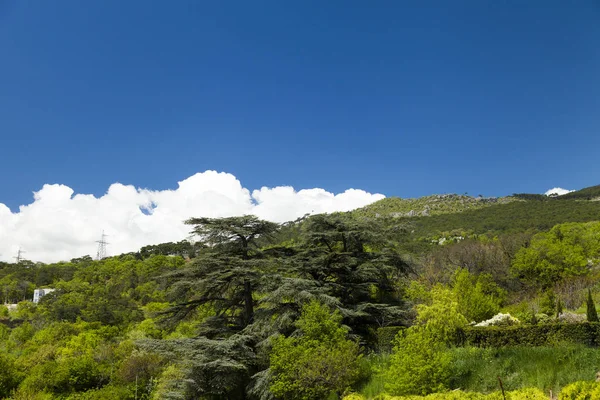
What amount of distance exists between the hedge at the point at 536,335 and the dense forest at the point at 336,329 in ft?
0.13

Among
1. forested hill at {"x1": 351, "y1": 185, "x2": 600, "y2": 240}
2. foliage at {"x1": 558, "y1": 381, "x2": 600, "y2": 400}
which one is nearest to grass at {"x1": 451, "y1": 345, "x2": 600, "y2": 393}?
foliage at {"x1": 558, "y1": 381, "x2": 600, "y2": 400}

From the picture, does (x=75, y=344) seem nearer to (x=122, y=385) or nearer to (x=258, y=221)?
(x=122, y=385)

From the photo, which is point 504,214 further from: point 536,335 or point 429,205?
point 536,335

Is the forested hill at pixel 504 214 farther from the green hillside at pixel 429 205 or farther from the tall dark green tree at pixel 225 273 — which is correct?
the tall dark green tree at pixel 225 273

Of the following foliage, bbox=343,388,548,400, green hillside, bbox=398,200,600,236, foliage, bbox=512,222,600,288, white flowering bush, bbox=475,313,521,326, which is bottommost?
white flowering bush, bbox=475,313,521,326

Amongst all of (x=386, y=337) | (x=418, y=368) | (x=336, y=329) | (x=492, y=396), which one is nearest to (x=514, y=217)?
(x=386, y=337)

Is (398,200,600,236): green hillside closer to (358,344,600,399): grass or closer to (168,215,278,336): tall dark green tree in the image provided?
(168,215,278,336): tall dark green tree

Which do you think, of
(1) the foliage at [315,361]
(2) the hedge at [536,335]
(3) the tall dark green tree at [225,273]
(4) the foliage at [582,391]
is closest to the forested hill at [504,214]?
(3) the tall dark green tree at [225,273]

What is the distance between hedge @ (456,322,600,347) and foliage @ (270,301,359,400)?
4.83m

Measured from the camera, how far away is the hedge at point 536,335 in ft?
43.1

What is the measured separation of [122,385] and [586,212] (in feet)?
305

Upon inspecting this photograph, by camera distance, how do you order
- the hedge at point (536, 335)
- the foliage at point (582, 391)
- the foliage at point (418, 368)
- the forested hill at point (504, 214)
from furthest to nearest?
the forested hill at point (504, 214) → the hedge at point (536, 335) → the foliage at point (418, 368) → the foliage at point (582, 391)

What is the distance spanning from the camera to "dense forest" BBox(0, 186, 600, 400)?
39.4 ft

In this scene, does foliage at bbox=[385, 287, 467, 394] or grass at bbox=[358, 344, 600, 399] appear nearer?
grass at bbox=[358, 344, 600, 399]
